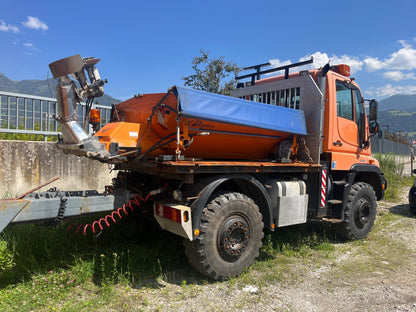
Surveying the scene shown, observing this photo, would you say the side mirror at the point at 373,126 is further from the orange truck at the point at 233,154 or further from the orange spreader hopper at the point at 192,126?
the orange spreader hopper at the point at 192,126

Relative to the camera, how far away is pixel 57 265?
3.85 m

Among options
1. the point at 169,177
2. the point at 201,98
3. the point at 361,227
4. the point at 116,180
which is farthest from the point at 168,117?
the point at 361,227

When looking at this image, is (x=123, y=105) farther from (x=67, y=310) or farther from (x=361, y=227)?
(x=361, y=227)

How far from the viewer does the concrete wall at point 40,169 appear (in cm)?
564

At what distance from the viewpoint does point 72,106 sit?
11.5ft

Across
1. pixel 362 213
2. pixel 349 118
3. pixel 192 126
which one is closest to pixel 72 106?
pixel 192 126

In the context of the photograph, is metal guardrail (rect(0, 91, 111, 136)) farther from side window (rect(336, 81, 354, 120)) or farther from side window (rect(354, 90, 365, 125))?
side window (rect(354, 90, 365, 125))

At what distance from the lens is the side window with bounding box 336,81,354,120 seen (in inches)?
212

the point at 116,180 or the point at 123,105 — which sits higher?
the point at 123,105

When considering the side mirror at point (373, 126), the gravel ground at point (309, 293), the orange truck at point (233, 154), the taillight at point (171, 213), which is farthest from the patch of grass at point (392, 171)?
the taillight at point (171, 213)

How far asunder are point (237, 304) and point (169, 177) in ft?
5.39

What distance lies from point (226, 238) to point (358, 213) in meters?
3.26

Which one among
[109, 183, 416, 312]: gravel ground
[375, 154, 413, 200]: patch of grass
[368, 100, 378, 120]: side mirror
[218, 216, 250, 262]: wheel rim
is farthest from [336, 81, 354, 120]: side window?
[375, 154, 413, 200]: patch of grass

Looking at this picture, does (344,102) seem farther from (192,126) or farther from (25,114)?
(25,114)
